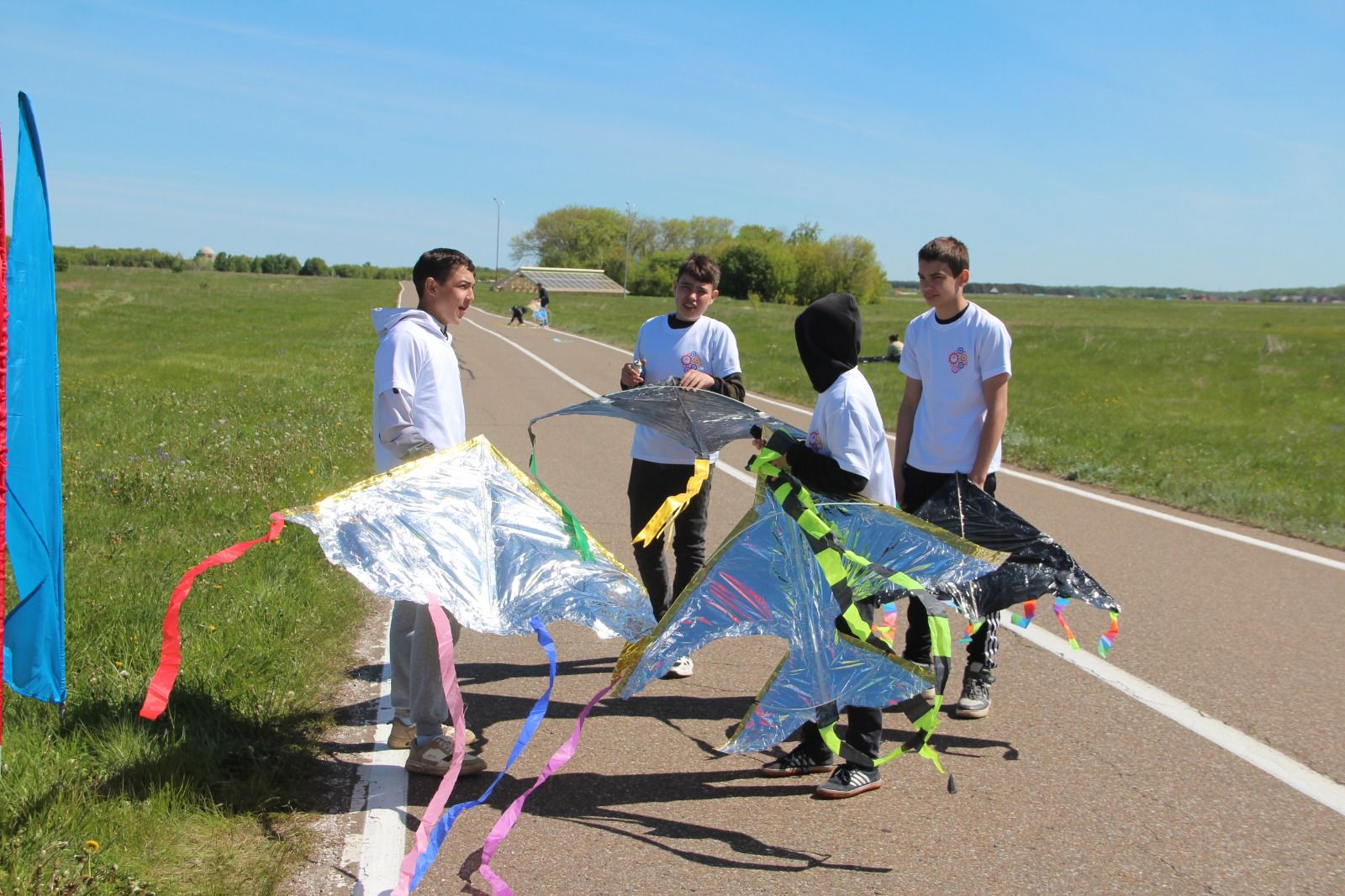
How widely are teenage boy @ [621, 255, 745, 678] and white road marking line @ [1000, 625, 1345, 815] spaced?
6.82 feet

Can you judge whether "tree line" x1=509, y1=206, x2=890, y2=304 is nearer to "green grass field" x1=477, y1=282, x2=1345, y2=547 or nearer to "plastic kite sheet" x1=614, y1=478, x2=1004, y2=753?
"green grass field" x1=477, y1=282, x2=1345, y2=547

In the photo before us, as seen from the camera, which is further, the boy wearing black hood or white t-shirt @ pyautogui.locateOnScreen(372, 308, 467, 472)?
white t-shirt @ pyautogui.locateOnScreen(372, 308, 467, 472)

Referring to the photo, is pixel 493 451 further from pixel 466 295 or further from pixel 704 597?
pixel 704 597

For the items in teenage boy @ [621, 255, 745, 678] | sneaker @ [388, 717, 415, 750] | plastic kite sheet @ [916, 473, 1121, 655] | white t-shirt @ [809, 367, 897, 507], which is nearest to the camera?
white t-shirt @ [809, 367, 897, 507]

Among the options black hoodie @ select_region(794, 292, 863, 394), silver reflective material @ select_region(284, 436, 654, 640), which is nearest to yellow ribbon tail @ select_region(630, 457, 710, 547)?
silver reflective material @ select_region(284, 436, 654, 640)

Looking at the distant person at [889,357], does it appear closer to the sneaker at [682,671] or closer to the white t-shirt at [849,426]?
the white t-shirt at [849,426]

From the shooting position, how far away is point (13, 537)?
3.44 meters

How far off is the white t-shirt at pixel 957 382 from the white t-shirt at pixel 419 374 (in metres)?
2.11

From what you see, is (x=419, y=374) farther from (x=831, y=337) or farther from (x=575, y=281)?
(x=575, y=281)

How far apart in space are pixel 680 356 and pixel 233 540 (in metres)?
3.61

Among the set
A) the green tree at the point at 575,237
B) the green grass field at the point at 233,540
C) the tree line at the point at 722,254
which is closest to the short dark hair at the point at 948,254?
the green grass field at the point at 233,540

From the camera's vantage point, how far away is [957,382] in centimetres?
484

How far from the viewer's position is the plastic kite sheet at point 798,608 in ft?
12.6

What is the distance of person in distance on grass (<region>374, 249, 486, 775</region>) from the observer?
419 centimetres
